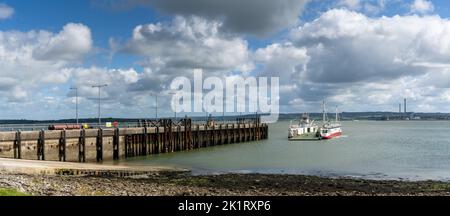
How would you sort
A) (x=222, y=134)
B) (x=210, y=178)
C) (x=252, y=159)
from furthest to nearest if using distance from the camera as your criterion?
(x=222, y=134), (x=252, y=159), (x=210, y=178)

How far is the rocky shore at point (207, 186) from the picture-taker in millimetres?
22884

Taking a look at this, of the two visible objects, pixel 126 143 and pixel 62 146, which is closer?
pixel 62 146

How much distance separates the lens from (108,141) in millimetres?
56406

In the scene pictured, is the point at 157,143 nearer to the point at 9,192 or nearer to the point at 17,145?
the point at 17,145

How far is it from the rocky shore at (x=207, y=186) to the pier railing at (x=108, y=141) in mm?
14274

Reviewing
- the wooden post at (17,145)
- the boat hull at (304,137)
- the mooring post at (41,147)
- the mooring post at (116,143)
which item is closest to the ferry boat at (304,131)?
the boat hull at (304,137)

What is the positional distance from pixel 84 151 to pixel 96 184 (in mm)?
26156

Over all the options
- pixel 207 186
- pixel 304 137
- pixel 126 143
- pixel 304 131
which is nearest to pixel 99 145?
pixel 126 143

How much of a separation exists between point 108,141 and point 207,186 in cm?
2803

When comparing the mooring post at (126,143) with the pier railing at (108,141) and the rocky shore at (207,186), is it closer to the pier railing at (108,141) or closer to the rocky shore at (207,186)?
the pier railing at (108,141)
